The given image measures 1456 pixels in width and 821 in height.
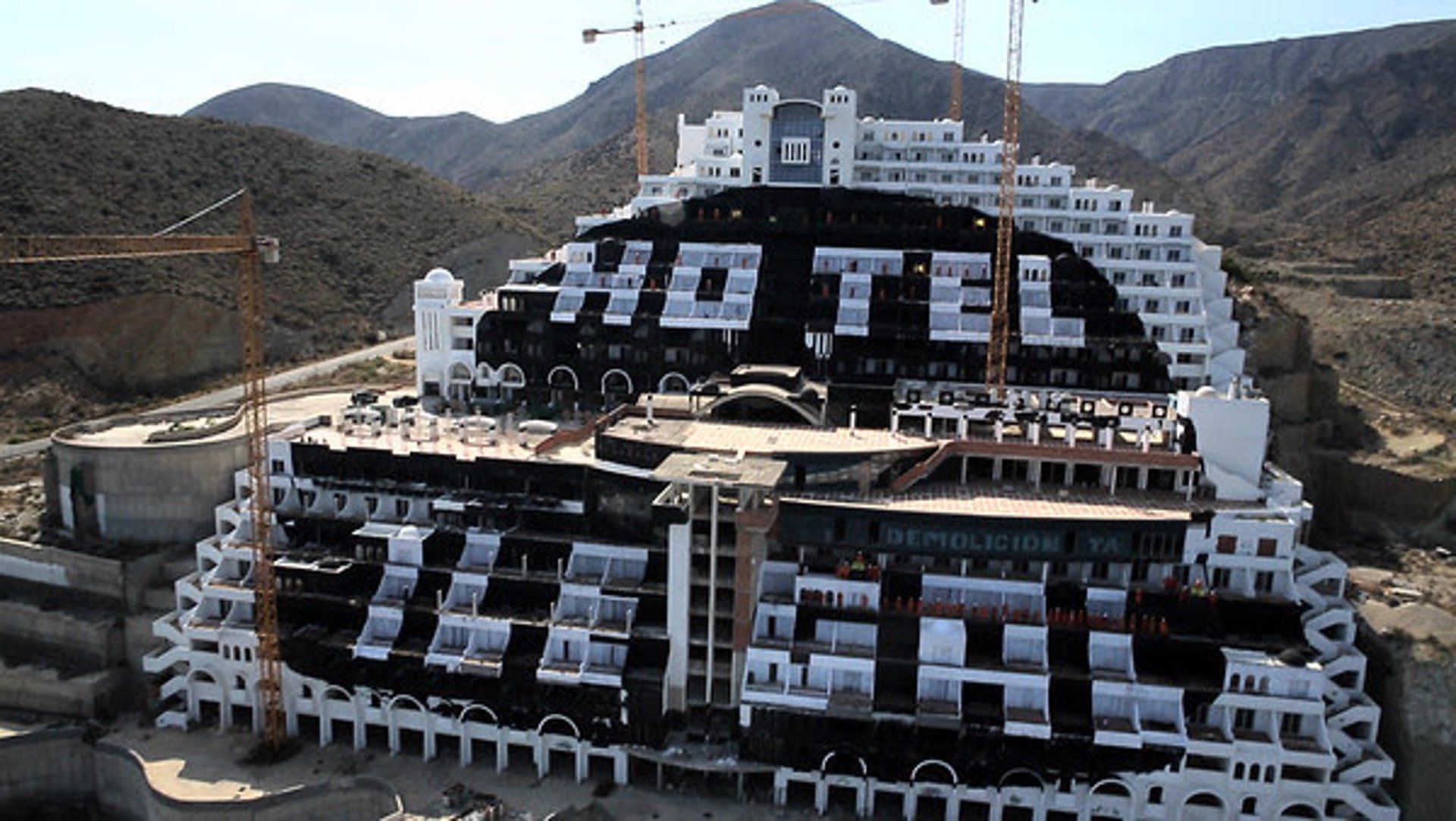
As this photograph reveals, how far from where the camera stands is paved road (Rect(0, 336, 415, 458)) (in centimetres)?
8369

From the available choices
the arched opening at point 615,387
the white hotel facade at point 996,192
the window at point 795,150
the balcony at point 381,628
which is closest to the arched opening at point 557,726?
the balcony at point 381,628

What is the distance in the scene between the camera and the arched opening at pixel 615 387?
7019cm

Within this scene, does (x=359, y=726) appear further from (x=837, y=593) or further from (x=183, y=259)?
(x=183, y=259)

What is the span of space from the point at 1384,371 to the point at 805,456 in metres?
89.1

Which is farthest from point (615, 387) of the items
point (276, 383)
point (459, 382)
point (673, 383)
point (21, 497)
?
point (276, 383)

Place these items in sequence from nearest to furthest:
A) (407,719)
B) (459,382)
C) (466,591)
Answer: (407,719), (466,591), (459,382)

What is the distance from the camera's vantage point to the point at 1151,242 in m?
72.2

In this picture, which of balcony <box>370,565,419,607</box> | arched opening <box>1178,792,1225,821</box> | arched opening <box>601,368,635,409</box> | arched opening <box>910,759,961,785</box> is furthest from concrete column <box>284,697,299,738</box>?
arched opening <box>1178,792,1225,821</box>

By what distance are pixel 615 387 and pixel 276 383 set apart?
43667 millimetres

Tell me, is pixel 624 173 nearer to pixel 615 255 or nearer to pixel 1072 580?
pixel 615 255

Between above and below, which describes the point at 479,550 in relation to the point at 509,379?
below

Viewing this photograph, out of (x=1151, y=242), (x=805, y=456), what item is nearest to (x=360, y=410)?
(x=805, y=456)

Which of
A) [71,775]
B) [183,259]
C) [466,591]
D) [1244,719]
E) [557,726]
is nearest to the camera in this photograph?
[1244,719]

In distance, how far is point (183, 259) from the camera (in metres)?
110
